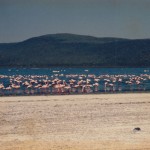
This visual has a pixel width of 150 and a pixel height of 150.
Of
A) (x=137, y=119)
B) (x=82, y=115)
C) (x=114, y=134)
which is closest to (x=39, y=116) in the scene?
(x=82, y=115)

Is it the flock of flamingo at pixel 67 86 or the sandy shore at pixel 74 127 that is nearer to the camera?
the sandy shore at pixel 74 127

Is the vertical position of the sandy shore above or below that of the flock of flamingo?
above

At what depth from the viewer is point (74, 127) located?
26.8 m

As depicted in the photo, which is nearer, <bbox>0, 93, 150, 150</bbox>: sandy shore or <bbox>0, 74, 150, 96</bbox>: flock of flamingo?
<bbox>0, 93, 150, 150</bbox>: sandy shore

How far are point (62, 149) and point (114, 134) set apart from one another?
4.27 metres

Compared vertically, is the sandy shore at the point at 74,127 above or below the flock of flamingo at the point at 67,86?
above

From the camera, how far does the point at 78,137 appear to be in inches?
936

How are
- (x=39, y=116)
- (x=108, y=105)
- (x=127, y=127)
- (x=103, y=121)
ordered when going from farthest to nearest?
(x=108, y=105) < (x=39, y=116) < (x=103, y=121) < (x=127, y=127)

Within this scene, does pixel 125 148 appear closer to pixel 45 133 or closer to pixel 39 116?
pixel 45 133

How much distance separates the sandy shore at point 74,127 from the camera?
22.1 m

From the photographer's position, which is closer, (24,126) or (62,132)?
(62,132)

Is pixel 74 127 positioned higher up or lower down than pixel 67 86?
higher up

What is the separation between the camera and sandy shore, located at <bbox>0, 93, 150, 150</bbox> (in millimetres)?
22109

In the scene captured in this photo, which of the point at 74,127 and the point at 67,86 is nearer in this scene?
the point at 74,127
